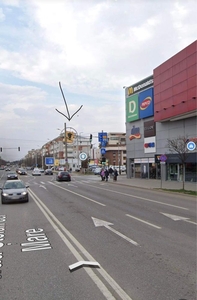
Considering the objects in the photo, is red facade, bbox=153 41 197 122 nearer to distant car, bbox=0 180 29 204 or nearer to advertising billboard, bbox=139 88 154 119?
advertising billboard, bbox=139 88 154 119

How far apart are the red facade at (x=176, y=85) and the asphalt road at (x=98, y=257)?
63.9ft

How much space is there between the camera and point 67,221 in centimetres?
1071

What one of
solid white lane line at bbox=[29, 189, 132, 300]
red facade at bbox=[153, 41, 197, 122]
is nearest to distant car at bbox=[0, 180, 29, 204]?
solid white lane line at bbox=[29, 189, 132, 300]

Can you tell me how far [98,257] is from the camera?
6.43 metres

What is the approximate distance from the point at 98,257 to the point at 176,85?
2755 centimetres

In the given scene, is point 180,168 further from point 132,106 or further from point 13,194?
point 13,194

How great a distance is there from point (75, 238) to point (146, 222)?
323cm

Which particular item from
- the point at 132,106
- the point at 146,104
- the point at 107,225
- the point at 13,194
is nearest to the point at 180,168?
the point at 146,104

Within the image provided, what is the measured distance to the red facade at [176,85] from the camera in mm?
28266

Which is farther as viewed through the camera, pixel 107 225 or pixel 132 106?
pixel 132 106

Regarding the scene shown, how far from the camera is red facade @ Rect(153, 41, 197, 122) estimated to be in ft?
92.7

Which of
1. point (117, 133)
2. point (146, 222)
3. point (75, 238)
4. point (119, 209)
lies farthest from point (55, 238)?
point (117, 133)

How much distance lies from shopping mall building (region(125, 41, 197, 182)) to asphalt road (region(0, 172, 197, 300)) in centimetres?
1581

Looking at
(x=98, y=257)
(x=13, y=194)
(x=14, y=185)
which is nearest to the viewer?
(x=98, y=257)
